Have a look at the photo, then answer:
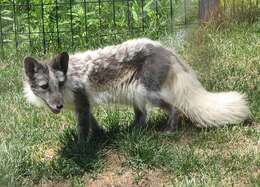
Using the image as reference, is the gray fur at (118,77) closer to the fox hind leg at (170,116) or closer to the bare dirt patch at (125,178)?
the fox hind leg at (170,116)

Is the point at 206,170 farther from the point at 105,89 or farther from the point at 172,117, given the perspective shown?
the point at 105,89

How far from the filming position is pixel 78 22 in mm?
9586

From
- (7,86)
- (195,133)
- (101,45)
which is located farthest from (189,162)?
(101,45)

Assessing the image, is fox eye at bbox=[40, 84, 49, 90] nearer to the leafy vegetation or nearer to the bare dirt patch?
the leafy vegetation

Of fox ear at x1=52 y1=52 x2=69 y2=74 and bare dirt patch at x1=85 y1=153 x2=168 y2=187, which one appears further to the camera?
fox ear at x1=52 y1=52 x2=69 y2=74

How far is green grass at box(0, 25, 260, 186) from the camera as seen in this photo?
5508 millimetres

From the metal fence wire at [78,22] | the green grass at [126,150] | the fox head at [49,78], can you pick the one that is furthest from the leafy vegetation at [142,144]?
the metal fence wire at [78,22]

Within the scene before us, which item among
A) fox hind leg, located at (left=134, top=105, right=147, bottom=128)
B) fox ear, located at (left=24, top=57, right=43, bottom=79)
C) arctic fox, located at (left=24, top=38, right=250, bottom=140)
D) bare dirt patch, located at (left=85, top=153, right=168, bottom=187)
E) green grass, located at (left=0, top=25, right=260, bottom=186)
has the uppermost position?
fox ear, located at (left=24, top=57, right=43, bottom=79)

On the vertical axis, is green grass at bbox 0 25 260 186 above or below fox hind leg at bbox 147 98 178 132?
below

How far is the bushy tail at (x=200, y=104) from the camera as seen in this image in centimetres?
623

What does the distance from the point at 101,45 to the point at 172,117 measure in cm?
314

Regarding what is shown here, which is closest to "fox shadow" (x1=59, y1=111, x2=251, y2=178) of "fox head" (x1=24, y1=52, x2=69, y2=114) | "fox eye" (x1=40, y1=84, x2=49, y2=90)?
"fox head" (x1=24, y1=52, x2=69, y2=114)

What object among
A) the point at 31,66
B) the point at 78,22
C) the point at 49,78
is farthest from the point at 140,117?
the point at 78,22

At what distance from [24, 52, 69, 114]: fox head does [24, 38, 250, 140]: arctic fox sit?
12cm
